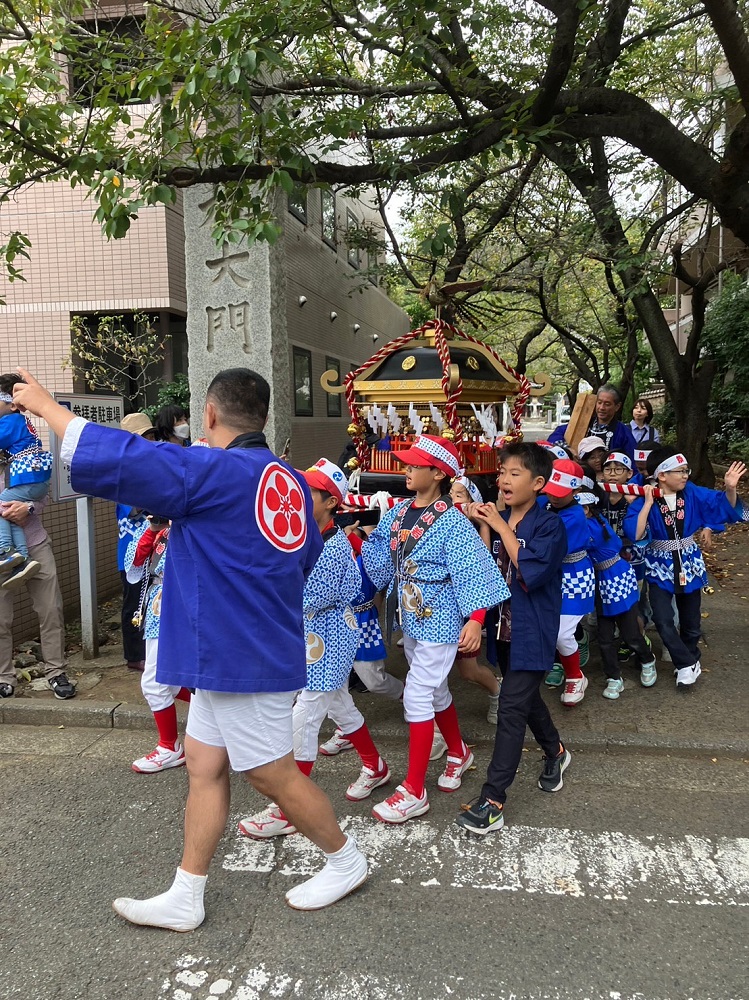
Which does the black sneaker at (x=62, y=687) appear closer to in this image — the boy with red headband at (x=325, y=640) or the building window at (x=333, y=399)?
the boy with red headband at (x=325, y=640)

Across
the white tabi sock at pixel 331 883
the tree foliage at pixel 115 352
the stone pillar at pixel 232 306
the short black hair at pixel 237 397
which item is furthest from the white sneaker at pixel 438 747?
the tree foliage at pixel 115 352

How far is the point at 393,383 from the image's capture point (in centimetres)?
544

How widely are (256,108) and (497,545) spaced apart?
15.4ft

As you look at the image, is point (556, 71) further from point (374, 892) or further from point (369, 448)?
point (374, 892)

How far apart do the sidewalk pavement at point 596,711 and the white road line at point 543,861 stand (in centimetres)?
97

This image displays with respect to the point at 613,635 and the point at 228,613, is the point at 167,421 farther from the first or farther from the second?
the point at 613,635

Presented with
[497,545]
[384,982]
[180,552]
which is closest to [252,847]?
[384,982]

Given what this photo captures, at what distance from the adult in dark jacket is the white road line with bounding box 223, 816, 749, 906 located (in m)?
3.85

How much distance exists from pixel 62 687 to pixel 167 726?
1.39m

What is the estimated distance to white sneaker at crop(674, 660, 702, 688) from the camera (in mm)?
4930

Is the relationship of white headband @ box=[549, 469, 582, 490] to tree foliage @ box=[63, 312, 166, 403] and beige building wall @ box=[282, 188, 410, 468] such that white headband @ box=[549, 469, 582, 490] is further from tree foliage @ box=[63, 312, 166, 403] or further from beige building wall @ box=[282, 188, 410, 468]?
beige building wall @ box=[282, 188, 410, 468]

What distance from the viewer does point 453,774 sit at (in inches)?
148

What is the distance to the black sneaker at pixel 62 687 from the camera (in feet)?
16.3

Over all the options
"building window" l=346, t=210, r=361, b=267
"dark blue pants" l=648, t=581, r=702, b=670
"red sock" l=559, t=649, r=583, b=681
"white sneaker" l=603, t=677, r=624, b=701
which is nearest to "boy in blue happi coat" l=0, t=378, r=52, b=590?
"red sock" l=559, t=649, r=583, b=681
